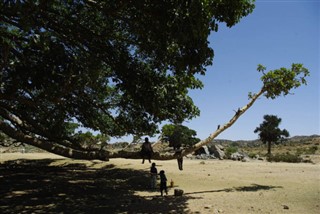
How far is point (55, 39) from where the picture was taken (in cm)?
1318

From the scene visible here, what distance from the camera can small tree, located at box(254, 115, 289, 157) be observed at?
6006 centimetres

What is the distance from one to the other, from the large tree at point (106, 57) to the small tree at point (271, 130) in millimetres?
46086

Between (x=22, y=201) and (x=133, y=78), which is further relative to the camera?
(x=22, y=201)

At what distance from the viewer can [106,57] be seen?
1181 centimetres

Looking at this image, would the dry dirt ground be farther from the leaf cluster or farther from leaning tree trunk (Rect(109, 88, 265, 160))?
the leaf cluster

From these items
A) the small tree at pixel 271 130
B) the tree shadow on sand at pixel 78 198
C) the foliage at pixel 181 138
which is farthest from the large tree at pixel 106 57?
the small tree at pixel 271 130

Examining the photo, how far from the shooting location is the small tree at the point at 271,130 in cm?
6006

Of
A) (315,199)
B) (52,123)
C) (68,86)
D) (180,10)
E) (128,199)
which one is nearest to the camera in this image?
(180,10)

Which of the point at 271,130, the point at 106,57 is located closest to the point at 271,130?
the point at 271,130

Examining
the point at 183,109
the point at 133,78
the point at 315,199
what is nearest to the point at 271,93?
the point at 183,109

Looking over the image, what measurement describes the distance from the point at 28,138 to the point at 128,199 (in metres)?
6.06

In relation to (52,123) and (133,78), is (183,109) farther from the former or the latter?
(52,123)

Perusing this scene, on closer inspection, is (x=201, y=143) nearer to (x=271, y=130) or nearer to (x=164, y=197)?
(x=164, y=197)

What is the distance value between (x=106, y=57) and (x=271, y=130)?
5395 centimetres
